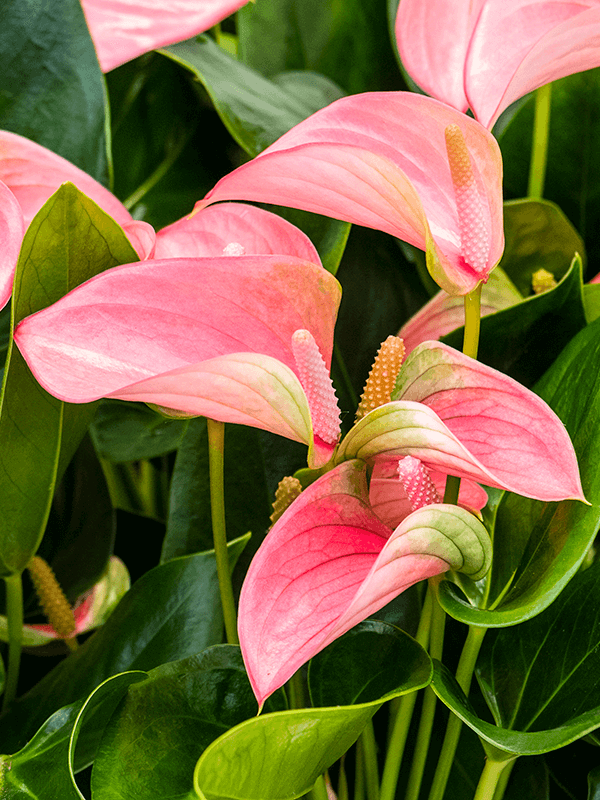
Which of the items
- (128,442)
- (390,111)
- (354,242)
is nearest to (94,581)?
(128,442)

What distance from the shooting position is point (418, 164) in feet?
1.19

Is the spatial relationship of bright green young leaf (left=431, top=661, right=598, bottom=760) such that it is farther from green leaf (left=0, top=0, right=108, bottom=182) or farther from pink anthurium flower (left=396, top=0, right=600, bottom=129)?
green leaf (left=0, top=0, right=108, bottom=182)

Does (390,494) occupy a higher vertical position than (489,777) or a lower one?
higher

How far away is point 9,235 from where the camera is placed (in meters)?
0.37

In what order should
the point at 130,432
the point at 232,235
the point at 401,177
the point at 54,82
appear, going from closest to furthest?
the point at 401,177 → the point at 232,235 → the point at 54,82 → the point at 130,432

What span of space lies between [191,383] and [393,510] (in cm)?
13

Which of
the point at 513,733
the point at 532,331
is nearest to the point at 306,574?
the point at 513,733

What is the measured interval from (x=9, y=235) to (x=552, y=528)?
0.91 ft

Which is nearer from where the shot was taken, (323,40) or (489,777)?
(489,777)

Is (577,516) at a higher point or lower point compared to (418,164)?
lower

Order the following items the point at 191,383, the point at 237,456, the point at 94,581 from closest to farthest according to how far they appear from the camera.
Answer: the point at 191,383
the point at 237,456
the point at 94,581

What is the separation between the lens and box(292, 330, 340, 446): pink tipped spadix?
316 mm

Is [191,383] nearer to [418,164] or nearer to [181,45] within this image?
[418,164]

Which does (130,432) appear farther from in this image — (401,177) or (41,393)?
(401,177)
